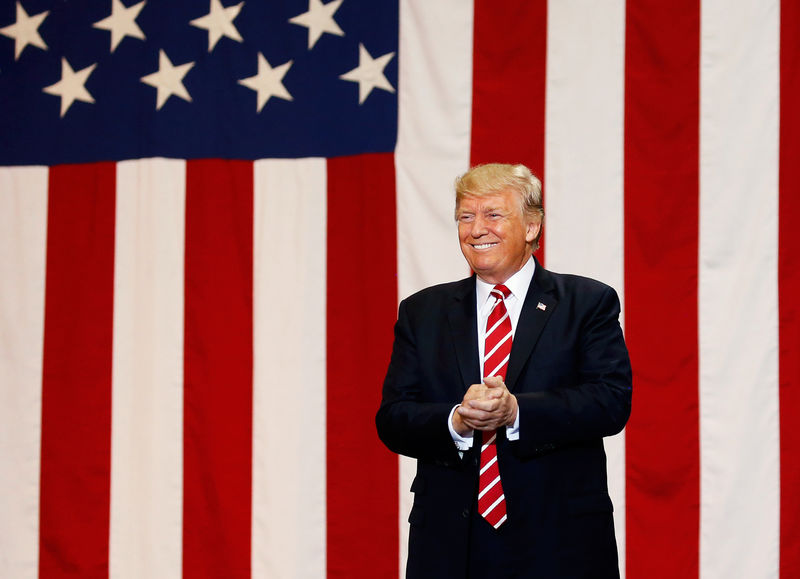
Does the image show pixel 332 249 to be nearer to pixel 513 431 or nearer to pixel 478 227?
pixel 478 227

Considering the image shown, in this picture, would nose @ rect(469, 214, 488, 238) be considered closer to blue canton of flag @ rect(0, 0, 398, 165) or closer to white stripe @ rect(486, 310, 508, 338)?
white stripe @ rect(486, 310, 508, 338)

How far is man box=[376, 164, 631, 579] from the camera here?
5.67 ft

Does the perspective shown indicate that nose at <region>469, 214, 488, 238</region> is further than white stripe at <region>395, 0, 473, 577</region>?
No

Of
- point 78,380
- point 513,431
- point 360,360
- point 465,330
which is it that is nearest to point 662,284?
point 360,360

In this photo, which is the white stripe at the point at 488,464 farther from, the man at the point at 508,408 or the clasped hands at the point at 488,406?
the clasped hands at the point at 488,406

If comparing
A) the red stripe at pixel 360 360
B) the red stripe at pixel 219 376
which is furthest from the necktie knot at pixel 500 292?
the red stripe at pixel 219 376

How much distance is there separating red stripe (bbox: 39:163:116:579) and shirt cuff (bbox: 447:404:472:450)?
72.6 inches

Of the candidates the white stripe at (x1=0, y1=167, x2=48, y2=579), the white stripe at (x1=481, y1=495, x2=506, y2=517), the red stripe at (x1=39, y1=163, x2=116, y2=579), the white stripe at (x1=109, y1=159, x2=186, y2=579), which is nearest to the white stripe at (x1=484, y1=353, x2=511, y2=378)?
the white stripe at (x1=481, y1=495, x2=506, y2=517)

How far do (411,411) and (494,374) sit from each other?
0.56ft

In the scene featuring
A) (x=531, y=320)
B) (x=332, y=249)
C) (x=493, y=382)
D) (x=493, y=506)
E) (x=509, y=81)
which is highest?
A: (x=509, y=81)

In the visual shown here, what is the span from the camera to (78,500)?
3.25m

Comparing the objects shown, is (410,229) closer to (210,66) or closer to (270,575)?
(210,66)

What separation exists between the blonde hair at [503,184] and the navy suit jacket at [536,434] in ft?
0.54

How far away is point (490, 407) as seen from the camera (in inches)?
63.5
